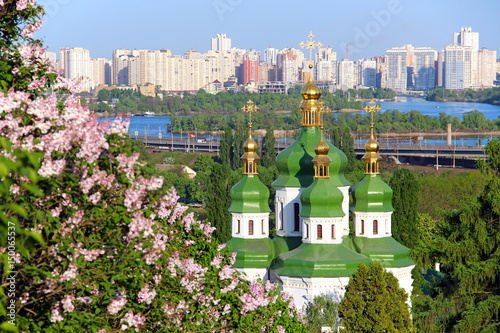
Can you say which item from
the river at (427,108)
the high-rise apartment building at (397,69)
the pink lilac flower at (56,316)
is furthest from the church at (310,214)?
the high-rise apartment building at (397,69)

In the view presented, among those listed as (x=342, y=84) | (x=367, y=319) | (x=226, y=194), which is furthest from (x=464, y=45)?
(x=367, y=319)

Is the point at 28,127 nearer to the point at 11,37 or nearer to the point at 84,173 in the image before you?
the point at 84,173

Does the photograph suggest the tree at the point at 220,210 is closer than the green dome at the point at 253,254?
No

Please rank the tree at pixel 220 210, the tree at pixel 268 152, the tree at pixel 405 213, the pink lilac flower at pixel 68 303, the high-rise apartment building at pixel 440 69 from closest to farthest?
the pink lilac flower at pixel 68 303, the tree at pixel 405 213, the tree at pixel 220 210, the tree at pixel 268 152, the high-rise apartment building at pixel 440 69

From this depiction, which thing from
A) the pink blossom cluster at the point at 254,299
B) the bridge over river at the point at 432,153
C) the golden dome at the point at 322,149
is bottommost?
the bridge over river at the point at 432,153

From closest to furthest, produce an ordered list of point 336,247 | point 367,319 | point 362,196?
point 367,319, point 336,247, point 362,196

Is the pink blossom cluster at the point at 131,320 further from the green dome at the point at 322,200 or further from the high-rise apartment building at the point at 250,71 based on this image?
the high-rise apartment building at the point at 250,71
